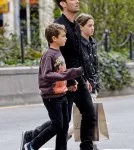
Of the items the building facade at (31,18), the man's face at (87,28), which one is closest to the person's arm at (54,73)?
the man's face at (87,28)

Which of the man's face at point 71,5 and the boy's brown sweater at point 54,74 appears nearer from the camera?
the boy's brown sweater at point 54,74

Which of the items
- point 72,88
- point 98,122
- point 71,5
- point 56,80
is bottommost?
point 98,122

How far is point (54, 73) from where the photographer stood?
767 centimetres

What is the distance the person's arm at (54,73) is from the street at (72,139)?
191 centimetres

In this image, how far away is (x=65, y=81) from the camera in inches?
308

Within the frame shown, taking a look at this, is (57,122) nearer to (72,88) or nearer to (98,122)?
(72,88)

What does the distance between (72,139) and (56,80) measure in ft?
8.50

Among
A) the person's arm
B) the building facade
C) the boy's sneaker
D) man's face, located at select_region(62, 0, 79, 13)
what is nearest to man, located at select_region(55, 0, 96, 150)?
man's face, located at select_region(62, 0, 79, 13)

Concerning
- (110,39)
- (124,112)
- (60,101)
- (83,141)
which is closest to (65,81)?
(60,101)

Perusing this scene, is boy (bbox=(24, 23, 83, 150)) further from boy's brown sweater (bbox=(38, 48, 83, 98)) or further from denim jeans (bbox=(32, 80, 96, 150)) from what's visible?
denim jeans (bbox=(32, 80, 96, 150))

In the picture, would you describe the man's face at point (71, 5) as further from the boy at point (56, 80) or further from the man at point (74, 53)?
the boy at point (56, 80)

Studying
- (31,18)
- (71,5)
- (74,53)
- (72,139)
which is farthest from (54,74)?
(31,18)

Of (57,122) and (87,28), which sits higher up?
(87,28)

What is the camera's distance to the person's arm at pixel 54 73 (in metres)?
7.64
